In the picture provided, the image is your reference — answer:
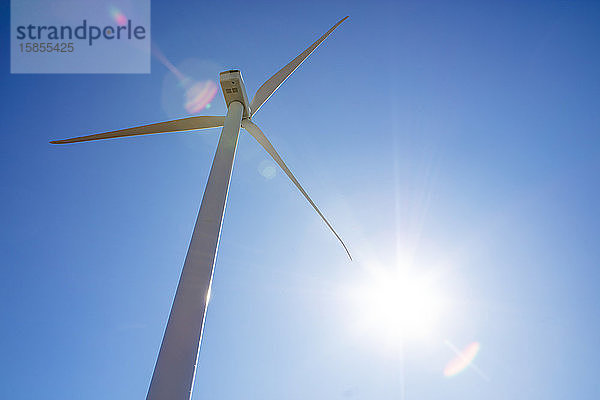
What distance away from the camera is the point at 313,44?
1467 centimetres

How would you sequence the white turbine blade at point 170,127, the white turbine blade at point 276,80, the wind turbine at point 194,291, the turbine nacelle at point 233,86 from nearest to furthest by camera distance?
the wind turbine at point 194,291
the turbine nacelle at point 233,86
the white turbine blade at point 170,127
the white turbine blade at point 276,80

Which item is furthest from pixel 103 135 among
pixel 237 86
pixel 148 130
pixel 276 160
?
pixel 276 160

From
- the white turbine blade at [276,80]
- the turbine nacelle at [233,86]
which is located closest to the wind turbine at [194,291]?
the turbine nacelle at [233,86]

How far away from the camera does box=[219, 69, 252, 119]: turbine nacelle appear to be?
1189 cm

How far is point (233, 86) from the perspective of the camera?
11.9 m

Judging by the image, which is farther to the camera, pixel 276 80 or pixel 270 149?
pixel 276 80

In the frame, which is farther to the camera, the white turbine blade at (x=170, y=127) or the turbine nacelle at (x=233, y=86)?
the white turbine blade at (x=170, y=127)

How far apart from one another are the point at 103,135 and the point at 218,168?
674 cm

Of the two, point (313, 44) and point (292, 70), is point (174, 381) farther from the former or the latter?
point (313, 44)

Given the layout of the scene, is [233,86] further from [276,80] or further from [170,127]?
[276,80]

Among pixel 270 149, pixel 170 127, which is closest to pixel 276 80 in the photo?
pixel 270 149

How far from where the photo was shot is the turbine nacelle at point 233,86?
1189 centimetres

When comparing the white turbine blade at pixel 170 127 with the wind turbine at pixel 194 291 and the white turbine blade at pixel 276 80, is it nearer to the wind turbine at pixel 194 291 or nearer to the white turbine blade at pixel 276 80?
the wind turbine at pixel 194 291

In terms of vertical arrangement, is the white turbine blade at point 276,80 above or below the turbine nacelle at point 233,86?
above
